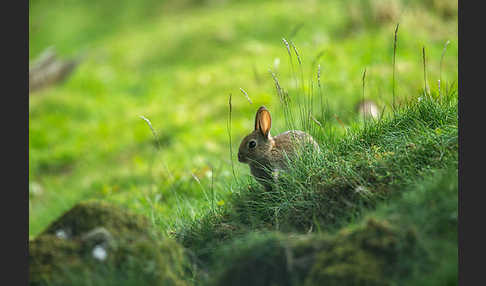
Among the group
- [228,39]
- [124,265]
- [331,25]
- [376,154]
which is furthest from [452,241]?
[228,39]

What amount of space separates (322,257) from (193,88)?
913cm

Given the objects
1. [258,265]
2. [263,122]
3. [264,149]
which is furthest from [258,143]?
[258,265]

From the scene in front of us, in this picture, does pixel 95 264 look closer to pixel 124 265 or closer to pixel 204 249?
pixel 124 265

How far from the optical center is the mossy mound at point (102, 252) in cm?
257

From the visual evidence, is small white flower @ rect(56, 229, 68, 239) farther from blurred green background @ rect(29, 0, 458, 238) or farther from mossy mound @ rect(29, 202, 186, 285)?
blurred green background @ rect(29, 0, 458, 238)

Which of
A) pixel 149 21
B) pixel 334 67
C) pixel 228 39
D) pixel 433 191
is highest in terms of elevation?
pixel 149 21

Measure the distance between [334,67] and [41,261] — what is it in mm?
7541

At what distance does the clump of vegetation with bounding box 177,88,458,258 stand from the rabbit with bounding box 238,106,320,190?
31 cm

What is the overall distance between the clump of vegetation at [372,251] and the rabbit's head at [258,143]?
1476 millimetres

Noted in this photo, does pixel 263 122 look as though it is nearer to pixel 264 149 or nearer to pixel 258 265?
pixel 264 149

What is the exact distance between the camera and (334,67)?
30.5 feet

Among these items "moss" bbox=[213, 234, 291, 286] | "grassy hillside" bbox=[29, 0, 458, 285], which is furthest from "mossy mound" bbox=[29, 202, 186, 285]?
"moss" bbox=[213, 234, 291, 286]

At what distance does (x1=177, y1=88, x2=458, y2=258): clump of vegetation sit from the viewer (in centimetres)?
318

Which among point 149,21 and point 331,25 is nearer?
point 331,25
